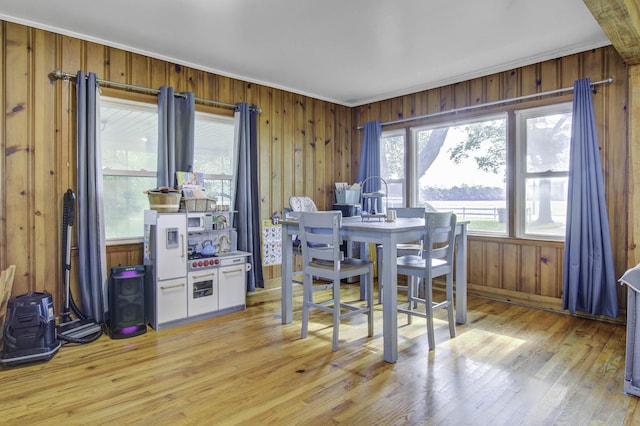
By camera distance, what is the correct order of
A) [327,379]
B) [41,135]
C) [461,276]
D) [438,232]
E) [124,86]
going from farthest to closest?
[124,86], [461,276], [41,135], [438,232], [327,379]

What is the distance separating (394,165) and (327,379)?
11.4 ft

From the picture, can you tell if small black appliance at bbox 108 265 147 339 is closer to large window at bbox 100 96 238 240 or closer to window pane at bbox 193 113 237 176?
large window at bbox 100 96 238 240

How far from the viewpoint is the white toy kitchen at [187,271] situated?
10.5 feet

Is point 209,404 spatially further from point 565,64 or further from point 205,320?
point 565,64

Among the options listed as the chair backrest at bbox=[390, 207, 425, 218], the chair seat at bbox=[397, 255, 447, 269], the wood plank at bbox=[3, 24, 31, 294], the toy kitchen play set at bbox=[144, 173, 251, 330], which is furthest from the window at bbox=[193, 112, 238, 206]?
the chair seat at bbox=[397, 255, 447, 269]

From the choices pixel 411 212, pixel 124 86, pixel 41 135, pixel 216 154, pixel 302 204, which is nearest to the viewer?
pixel 41 135

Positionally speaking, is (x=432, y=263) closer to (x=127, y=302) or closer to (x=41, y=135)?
(x=127, y=302)

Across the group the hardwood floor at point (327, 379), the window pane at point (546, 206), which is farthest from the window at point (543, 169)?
the hardwood floor at point (327, 379)

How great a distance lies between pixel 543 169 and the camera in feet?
12.6

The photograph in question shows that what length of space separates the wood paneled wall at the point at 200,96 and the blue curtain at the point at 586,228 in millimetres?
135

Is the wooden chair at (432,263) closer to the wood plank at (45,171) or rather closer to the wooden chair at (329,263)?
the wooden chair at (329,263)

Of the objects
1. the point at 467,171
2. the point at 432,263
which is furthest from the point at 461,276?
the point at 467,171

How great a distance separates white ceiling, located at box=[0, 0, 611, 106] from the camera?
2756 mm

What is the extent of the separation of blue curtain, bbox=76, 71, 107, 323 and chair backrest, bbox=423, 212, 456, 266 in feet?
8.82
